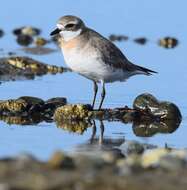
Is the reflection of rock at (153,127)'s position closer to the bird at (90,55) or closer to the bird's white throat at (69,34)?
the bird at (90,55)

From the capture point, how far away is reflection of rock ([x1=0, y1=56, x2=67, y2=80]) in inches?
643

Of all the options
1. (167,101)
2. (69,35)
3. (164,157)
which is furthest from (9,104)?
(164,157)

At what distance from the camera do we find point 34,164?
25.6ft

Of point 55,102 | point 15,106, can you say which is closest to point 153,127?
point 55,102

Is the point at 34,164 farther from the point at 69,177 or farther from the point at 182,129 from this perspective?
the point at 182,129

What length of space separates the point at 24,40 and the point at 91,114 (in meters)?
7.14

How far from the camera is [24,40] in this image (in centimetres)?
1991

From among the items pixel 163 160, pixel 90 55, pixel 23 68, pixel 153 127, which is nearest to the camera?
pixel 163 160

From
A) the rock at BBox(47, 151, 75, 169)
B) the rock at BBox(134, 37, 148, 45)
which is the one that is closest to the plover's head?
the rock at BBox(47, 151, 75, 169)

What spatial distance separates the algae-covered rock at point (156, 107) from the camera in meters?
13.1

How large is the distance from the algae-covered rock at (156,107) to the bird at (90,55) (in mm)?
471

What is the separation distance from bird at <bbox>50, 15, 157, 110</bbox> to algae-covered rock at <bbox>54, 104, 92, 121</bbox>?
48 centimetres

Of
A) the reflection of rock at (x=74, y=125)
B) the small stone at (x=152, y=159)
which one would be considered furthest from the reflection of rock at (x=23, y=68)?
the small stone at (x=152, y=159)

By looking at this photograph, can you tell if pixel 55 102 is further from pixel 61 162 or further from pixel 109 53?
pixel 61 162
